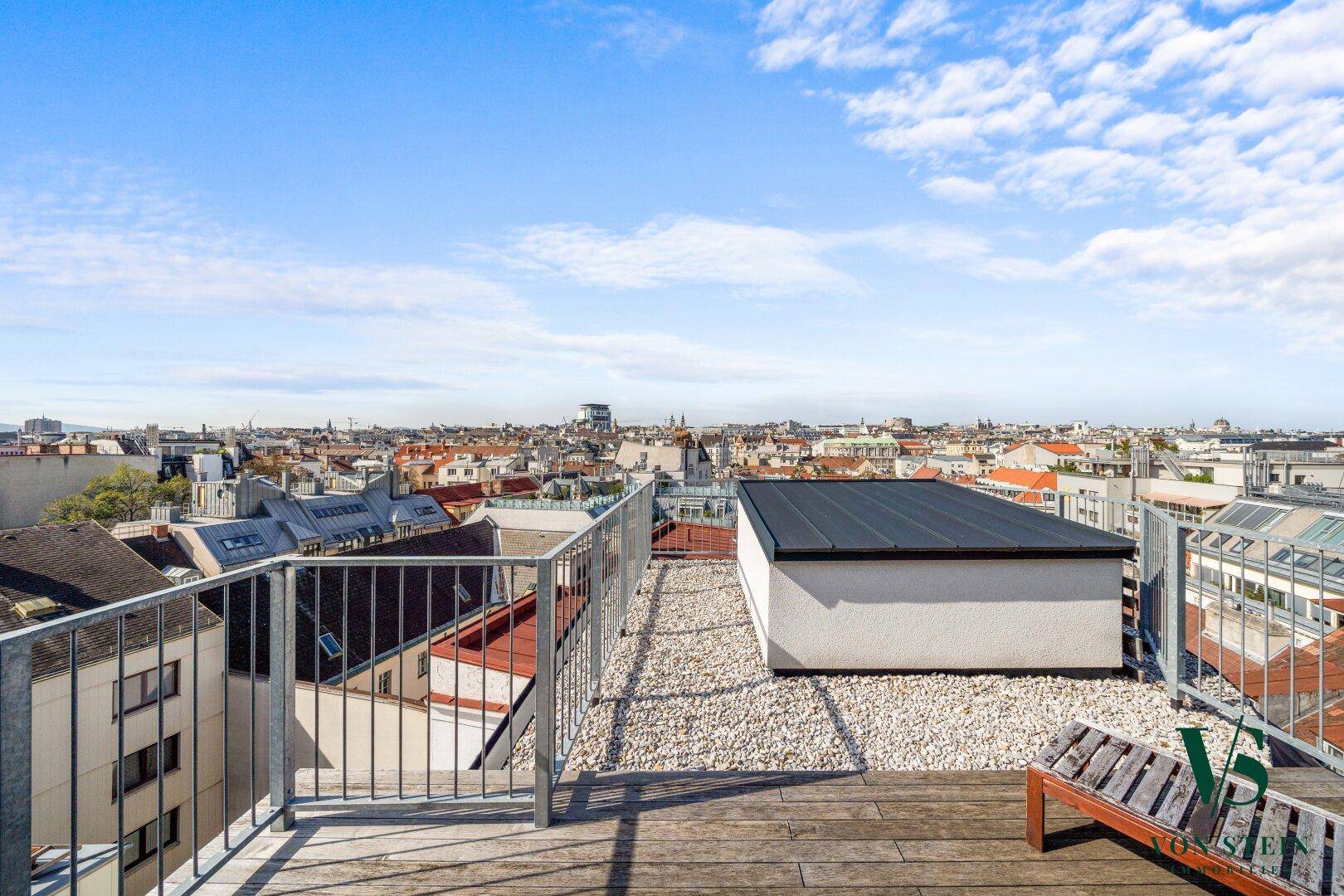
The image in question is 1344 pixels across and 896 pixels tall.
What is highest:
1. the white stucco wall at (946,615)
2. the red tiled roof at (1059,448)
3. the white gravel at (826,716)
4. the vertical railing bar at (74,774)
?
the red tiled roof at (1059,448)

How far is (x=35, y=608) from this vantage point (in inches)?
468

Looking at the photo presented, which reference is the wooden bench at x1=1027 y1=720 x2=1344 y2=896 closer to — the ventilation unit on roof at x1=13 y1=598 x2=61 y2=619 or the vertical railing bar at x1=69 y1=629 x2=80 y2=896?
the vertical railing bar at x1=69 y1=629 x2=80 y2=896

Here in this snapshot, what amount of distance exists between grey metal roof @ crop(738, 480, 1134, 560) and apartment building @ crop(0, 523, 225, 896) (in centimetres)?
833

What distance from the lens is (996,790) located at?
284 cm

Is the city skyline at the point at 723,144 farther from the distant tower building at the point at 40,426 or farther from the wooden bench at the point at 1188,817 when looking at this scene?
the distant tower building at the point at 40,426

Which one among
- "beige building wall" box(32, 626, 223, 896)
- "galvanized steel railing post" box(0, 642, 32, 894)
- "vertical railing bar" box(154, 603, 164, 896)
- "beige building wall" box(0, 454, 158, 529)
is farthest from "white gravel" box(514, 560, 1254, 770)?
"beige building wall" box(0, 454, 158, 529)

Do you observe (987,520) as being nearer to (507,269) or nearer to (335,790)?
(335,790)

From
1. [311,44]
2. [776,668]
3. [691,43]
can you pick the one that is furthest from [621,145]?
[776,668]

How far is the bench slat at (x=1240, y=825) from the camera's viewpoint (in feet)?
6.40

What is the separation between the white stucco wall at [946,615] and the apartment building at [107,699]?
8376 millimetres

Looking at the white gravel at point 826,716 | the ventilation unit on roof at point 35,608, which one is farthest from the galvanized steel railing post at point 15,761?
the ventilation unit on roof at point 35,608

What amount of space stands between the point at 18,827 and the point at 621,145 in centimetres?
1281

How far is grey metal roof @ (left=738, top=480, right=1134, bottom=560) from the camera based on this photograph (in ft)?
15.1

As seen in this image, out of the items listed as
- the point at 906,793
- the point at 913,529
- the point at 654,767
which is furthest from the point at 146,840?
the point at 906,793
